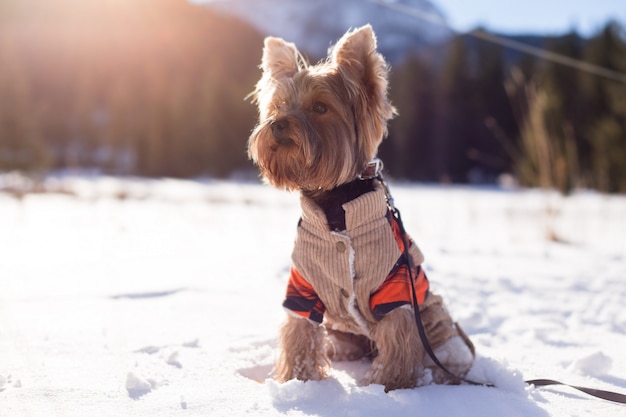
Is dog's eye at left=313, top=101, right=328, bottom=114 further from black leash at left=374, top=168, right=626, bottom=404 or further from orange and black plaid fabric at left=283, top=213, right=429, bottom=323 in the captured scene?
orange and black plaid fabric at left=283, top=213, right=429, bottom=323

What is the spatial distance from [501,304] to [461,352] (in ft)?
6.72

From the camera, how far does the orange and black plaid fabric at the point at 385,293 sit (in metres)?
2.78

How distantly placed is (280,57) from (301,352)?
1.81 m

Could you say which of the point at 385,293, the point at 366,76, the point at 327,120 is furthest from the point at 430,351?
the point at 366,76

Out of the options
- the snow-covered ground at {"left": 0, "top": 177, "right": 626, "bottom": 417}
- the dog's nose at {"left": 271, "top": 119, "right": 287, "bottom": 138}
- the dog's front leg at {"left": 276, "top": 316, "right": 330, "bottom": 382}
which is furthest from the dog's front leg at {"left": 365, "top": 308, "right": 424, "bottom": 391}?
the dog's nose at {"left": 271, "top": 119, "right": 287, "bottom": 138}

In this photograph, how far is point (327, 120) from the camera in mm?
2979

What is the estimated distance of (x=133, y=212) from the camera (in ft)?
40.0

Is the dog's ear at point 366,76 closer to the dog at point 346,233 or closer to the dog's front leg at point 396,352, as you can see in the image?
the dog at point 346,233

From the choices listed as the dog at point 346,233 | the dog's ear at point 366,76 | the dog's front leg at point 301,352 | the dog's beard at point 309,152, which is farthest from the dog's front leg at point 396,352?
the dog's ear at point 366,76

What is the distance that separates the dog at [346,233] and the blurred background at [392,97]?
262 cm

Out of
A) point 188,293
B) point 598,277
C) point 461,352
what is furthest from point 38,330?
point 598,277

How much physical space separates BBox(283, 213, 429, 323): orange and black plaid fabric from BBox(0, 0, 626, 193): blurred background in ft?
10.8

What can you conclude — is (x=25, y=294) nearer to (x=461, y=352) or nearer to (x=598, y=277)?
(x=461, y=352)

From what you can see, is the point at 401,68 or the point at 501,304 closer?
the point at 501,304
